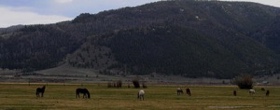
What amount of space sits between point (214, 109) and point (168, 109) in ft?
14.7

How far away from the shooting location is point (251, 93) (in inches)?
3607

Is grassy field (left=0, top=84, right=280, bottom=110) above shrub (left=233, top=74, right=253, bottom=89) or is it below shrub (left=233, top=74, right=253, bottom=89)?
below

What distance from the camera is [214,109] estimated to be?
4928 centimetres

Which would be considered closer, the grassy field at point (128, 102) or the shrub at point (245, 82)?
the grassy field at point (128, 102)

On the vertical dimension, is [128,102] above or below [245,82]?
below

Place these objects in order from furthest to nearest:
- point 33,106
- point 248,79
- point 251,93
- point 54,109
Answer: point 248,79 < point 251,93 < point 33,106 < point 54,109

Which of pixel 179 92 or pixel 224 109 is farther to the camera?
pixel 179 92

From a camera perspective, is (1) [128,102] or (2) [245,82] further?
(2) [245,82]

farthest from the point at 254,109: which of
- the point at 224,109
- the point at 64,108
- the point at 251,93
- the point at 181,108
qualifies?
the point at 251,93

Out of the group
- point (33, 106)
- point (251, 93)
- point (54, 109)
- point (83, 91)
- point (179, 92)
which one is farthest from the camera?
point (251, 93)

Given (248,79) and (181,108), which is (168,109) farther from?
(248,79)

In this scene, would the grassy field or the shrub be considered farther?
the shrub

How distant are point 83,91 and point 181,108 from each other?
19778 millimetres

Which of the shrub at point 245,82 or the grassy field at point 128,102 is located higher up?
the shrub at point 245,82
